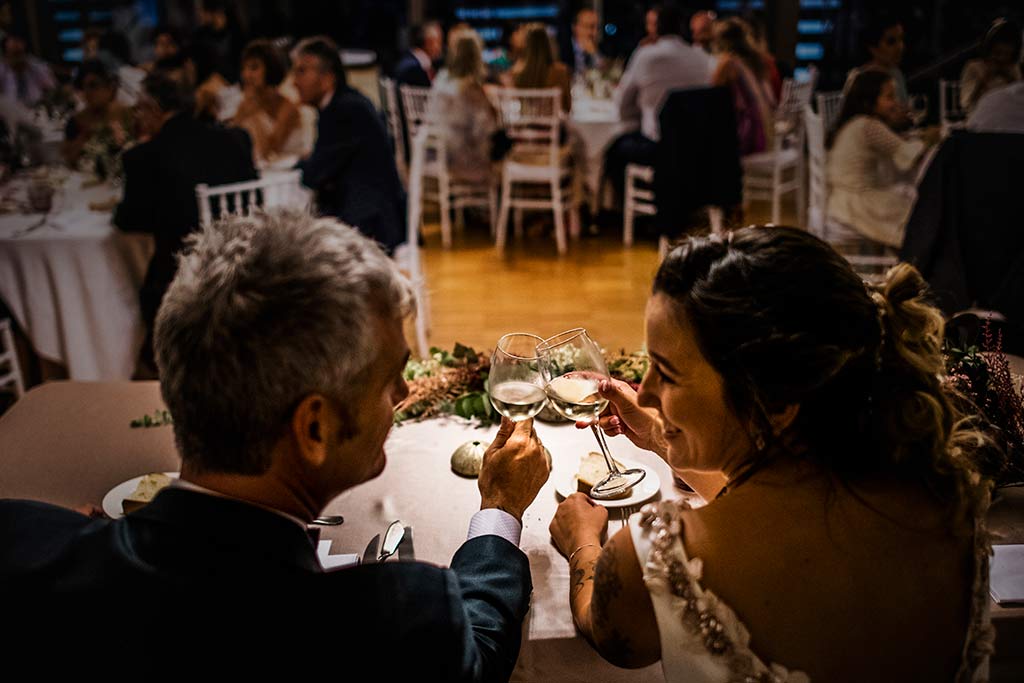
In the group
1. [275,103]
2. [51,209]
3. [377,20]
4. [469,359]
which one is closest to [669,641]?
[469,359]

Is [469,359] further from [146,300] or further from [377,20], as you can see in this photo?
[377,20]

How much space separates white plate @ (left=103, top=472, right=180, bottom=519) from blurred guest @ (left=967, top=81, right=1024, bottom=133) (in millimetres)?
3591

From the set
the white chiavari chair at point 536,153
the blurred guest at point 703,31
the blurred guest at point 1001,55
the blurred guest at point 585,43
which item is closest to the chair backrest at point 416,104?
the white chiavari chair at point 536,153

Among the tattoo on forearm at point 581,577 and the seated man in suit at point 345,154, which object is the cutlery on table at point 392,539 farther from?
the seated man in suit at point 345,154

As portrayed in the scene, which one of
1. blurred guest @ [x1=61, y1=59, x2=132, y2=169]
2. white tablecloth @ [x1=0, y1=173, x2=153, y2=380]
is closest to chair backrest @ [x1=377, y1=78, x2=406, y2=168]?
blurred guest @ [x1=61, y1=59, x2=132, y2=169]

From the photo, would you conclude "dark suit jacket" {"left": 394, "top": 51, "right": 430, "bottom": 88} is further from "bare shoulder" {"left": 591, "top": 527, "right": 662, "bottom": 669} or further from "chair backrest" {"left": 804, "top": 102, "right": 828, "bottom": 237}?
"bare shoulder" {"left": 591, "top": 527, "right": 662, "bottom": 669}

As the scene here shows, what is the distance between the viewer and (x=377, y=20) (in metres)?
8.98

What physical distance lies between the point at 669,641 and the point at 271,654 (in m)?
0.45

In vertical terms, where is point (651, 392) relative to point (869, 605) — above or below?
above

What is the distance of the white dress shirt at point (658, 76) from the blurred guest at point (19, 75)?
168 inches

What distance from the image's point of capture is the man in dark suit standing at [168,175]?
335 centimetres

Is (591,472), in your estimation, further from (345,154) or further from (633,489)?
(345,154)

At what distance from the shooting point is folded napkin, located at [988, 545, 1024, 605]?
123cm

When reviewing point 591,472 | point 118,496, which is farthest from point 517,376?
point 118,496
